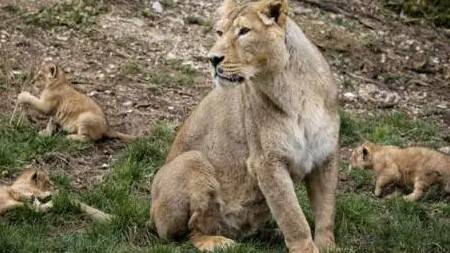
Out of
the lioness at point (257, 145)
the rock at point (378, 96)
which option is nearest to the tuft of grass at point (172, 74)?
the rock at point (378, 96)

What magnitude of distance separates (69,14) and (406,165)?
5270mm

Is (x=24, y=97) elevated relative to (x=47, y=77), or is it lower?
lower

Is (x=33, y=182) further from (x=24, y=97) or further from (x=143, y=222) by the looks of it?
(x=24, y=97)

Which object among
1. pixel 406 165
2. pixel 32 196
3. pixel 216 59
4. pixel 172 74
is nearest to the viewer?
pixel 216 59

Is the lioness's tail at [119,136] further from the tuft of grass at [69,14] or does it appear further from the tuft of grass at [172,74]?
the tuft of grass at [69,14]

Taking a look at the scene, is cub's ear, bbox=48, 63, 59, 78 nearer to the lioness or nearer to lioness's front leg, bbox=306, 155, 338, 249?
the lioness

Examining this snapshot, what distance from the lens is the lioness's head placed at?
6953 millimetres

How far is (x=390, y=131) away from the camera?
11.1 m

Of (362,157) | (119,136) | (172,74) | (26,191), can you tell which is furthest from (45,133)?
(362,157)

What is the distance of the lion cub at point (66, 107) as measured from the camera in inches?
405

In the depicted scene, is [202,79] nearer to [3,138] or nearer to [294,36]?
[3,138]

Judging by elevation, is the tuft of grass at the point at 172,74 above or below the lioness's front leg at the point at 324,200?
below

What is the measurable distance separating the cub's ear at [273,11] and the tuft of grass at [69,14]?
605cm

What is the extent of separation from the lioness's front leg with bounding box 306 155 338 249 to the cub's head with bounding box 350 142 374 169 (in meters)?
2.27
